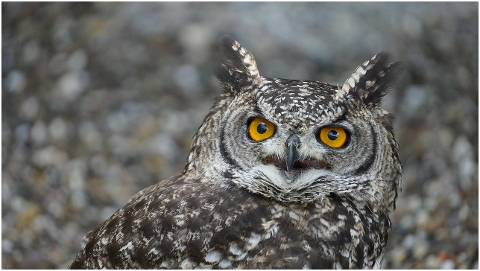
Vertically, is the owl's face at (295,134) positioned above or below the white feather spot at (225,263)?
above

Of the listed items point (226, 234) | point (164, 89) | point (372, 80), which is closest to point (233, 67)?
point (372, 80)

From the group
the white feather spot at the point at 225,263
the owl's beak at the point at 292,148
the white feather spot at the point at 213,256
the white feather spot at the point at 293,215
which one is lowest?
the white feather spot at the point at 225,263

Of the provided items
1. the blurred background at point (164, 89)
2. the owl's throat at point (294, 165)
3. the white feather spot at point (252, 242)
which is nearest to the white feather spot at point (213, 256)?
the white feather spot at point (252, 242)

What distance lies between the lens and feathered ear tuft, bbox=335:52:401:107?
7.06 feet

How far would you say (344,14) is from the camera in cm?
484

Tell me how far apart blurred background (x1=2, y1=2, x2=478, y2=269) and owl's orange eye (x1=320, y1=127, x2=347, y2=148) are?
1.94m

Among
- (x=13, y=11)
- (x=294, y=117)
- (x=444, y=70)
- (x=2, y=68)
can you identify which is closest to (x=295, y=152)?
(x=294, y=117)

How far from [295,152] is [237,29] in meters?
2.83

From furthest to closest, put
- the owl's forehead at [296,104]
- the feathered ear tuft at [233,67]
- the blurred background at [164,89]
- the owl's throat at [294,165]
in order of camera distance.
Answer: the blurred background at [164,89]
the feathered ear tuft at [233,67]
the owl's throat at [294,165]
the owl's forehead at [296,104]

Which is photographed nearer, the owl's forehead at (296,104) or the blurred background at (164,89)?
the owl's forehead at (296,104)

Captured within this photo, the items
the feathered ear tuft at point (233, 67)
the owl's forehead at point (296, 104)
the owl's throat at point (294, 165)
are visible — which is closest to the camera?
the owl's forehead at point (296, 104)

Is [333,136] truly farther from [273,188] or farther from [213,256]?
[213,256]

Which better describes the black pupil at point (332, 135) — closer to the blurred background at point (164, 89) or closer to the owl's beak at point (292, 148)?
the owl's beak at point (292, 148)

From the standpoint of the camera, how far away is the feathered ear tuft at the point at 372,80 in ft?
7.06
